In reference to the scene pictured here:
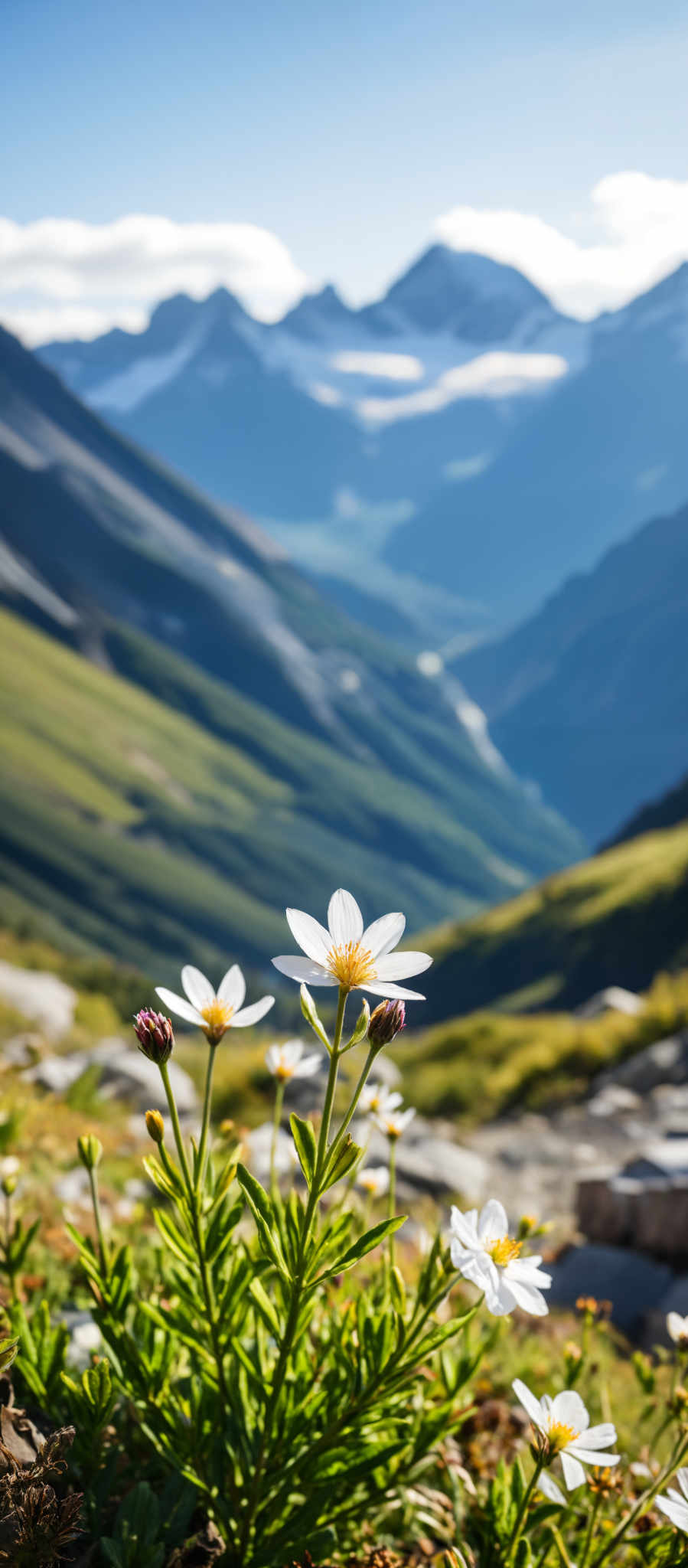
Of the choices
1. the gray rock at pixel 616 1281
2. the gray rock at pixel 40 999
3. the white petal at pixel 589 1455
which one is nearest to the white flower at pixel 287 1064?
the white petal at pixel 589 1455

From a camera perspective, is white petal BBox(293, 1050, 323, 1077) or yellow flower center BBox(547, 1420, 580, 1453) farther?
white petal BBox(293, 1050, 323, 1077)

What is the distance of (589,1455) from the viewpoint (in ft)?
6.86

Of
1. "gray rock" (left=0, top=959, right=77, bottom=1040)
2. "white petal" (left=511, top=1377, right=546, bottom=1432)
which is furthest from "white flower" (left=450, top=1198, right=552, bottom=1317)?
"gray rock" (left=0, top=959, right=77, bottom=1040)

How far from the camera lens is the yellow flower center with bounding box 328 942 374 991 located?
6.28ft

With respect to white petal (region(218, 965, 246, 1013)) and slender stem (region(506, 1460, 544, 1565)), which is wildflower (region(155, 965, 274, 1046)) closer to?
white petal (region(218, 965, 246, 1013))

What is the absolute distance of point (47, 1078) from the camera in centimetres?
795

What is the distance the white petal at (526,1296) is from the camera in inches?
77.5

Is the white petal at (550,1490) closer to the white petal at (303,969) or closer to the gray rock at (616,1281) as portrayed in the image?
the white petal at (303,969)

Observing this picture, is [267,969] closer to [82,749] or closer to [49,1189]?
[82,749]

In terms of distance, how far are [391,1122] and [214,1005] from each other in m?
0.92

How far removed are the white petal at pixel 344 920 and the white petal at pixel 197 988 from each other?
346mm

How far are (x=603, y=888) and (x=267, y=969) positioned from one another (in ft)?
520

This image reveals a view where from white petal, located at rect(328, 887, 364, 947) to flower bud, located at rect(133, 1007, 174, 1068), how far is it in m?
0.35

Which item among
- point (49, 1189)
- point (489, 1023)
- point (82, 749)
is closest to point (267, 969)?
point (82, 749)
